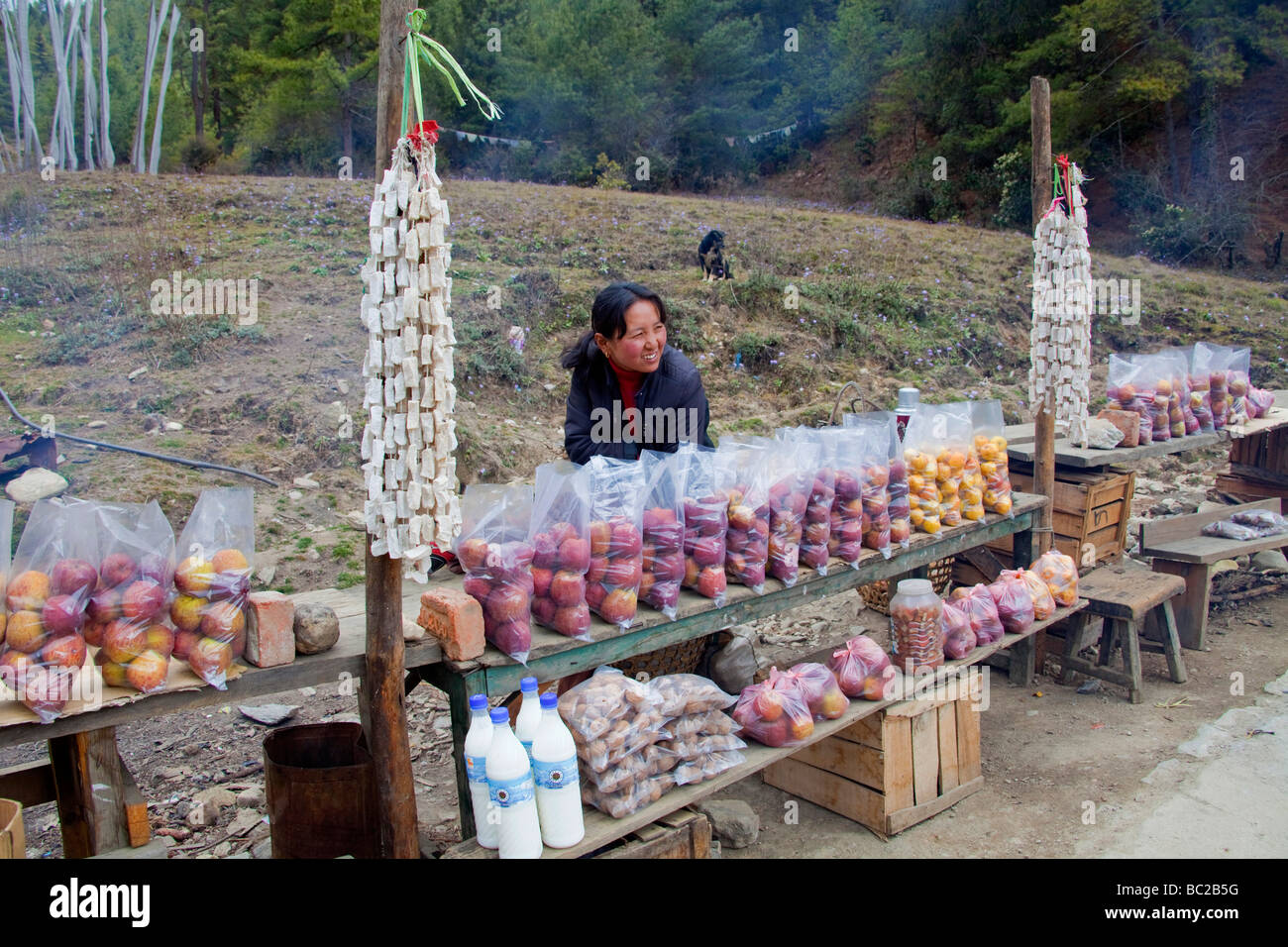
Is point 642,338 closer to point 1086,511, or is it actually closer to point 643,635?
point 643,635

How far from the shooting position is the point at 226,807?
143 inches

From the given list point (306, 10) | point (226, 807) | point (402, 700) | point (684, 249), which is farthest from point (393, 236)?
point (306, 10)

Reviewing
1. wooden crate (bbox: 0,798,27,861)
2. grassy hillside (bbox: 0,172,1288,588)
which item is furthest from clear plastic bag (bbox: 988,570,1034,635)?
grassy hillside (bbox: 0,172,1288,588)

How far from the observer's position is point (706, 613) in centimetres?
308

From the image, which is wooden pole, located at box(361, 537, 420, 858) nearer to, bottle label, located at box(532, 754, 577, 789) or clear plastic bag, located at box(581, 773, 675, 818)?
bottle label, located at box(532, 754, 577, 789)

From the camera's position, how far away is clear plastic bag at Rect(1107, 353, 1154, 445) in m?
5.37

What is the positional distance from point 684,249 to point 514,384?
503 cm

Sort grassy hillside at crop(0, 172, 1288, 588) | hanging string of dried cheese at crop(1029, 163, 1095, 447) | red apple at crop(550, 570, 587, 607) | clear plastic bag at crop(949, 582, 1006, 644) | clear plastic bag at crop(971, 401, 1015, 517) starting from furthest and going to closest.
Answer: grassy hillside at crop(0, 172, 1288, 588) < hanging string of dried cheese at crop(1029, 163, 1095, 447) < clear plastic bag at crop(971, 401, 1015, 517) < clear plastic bag at crop(949, 582, 1006, 644) < red apple at crop(550, 570, 587, 607)

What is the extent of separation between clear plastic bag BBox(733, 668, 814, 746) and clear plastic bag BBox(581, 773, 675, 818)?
479 mm

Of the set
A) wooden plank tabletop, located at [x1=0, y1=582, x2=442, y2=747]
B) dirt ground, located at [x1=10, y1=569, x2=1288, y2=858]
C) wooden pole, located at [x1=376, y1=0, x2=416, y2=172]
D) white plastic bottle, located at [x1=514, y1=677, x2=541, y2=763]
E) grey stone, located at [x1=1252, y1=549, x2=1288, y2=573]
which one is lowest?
dirt ground, located at [x1=10, y1=569, x2=1288, y2=858]

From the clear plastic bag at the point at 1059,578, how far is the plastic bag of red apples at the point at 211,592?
11.6 ft

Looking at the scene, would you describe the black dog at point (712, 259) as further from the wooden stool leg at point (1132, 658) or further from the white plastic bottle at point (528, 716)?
the white plastic bottle at point (528, 716)

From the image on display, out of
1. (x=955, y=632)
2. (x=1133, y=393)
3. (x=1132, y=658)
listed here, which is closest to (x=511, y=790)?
(x=955, y=632)
